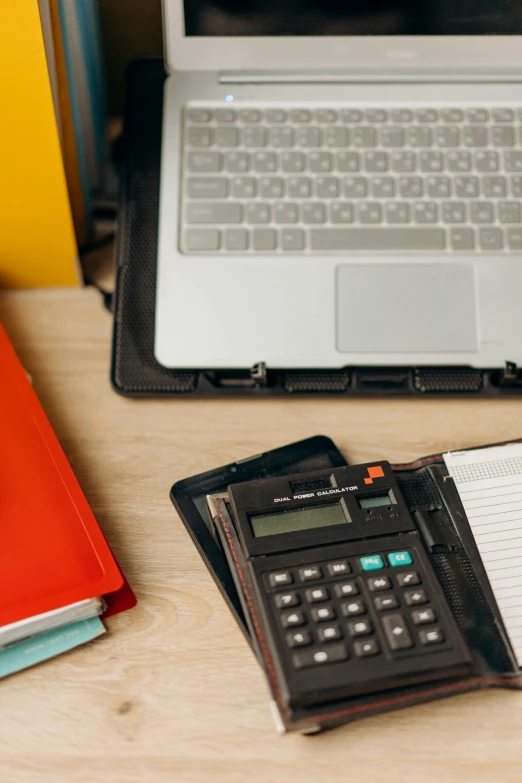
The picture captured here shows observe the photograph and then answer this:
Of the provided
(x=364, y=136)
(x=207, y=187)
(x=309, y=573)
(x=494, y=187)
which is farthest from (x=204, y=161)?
(x=309, y=573)

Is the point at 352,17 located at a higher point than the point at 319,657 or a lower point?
higher

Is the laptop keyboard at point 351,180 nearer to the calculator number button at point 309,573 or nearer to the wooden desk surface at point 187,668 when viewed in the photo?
the wooden desk surface at point 187,668

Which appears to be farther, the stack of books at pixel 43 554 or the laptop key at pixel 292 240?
the laptop key at pixel 292 240

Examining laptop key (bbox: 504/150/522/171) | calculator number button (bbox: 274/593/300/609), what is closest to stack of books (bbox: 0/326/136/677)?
calculator number button (bbox: 274/593/300/609)

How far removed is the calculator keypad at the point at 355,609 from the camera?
0.41m

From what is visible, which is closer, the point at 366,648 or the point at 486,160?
the point at 366,648

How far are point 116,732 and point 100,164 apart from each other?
0.50 m

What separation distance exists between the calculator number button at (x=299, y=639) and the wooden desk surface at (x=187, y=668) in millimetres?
56

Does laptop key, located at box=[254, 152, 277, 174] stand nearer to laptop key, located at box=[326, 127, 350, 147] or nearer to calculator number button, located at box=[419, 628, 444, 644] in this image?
laptop key, located at box=[326, 127, 350, 147]

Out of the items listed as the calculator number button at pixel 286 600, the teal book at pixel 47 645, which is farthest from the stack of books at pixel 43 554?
the calculator number button at pixel 286 600

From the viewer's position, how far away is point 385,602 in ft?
1.41

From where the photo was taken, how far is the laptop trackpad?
565 millimetres

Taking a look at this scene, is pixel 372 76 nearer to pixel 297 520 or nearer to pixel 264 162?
pixel 264 162

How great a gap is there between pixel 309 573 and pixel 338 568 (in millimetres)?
18
